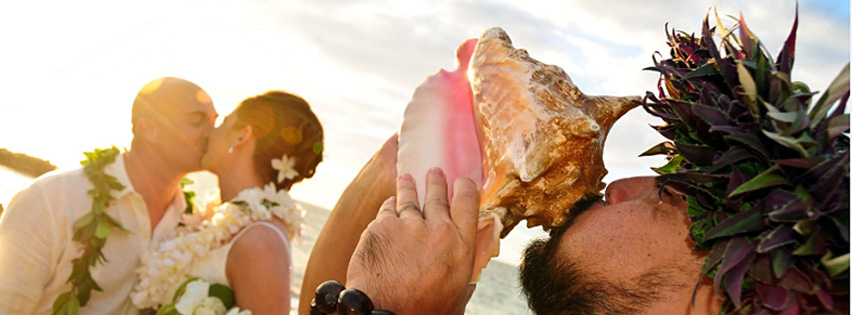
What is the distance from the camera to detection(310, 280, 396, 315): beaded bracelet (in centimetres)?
147

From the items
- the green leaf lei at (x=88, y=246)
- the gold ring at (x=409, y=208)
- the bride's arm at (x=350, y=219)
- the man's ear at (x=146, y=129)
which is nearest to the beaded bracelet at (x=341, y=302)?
the gold ring at (x=409, y=208)

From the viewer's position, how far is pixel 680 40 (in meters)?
1.60

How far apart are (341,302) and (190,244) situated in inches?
80.7

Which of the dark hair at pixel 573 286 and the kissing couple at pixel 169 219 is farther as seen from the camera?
the kissing couple at pixel 169 219

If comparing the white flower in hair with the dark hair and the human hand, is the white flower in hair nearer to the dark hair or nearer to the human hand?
the dark hair

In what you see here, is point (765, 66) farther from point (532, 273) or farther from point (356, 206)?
point (356, 206)

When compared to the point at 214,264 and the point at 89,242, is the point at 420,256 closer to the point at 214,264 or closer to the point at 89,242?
the point at 214,264

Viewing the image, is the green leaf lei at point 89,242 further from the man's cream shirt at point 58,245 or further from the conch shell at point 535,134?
the conch shell at point 535,134

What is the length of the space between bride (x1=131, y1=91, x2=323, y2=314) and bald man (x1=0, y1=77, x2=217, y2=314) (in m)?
0.11

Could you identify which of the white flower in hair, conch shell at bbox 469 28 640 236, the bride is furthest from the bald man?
conch shell at bbox 469 28 640 236

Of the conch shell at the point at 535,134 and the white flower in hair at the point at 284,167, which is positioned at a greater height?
the conch shell at the point at 535,134

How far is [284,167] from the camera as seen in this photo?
144 inches

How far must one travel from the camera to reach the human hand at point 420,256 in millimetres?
1539

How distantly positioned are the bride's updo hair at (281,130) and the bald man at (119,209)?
0.29 m
